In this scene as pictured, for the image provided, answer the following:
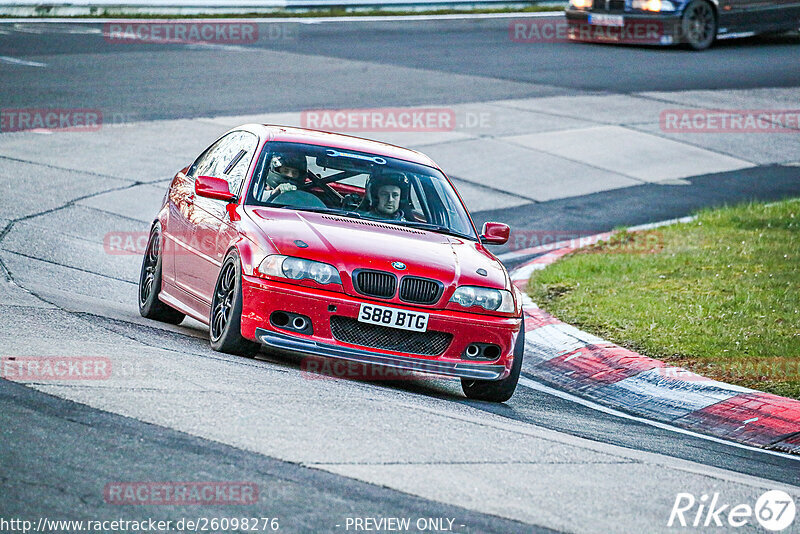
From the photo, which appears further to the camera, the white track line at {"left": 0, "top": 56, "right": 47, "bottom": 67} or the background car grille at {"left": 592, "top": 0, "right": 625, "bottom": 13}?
the background car grille at {"left": 592, "top": 0, "right": 625, "bottom": 13}

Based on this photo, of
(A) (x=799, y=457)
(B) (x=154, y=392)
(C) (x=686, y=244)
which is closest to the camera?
(B) (x=154, y=392)

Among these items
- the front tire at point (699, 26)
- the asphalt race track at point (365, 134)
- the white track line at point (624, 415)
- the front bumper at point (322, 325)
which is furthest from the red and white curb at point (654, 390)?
the front tire at point (699, 26)

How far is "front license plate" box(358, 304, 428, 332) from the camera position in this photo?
24.2ft

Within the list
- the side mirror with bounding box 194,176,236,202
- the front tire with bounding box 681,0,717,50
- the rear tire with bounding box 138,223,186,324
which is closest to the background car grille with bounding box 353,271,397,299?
the side mirror with bounding box 194,176,236,202

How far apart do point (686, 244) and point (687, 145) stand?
656 cm

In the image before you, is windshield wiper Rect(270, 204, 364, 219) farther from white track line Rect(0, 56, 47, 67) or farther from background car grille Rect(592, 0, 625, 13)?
background car grille Rect(592, 0, 625, 13)

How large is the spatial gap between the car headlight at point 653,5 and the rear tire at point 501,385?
17.6 metres

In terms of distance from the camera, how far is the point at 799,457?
7.34 m

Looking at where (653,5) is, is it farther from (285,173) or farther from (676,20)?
(285,173)

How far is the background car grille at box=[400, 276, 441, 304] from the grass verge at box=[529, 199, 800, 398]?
233cm

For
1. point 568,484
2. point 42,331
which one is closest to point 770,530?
point 568,484

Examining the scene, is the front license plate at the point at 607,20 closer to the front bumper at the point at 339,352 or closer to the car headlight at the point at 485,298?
the car headlight at the point at 485,298

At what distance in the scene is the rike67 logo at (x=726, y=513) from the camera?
17.5ft

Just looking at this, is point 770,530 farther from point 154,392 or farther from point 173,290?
point 173,290
